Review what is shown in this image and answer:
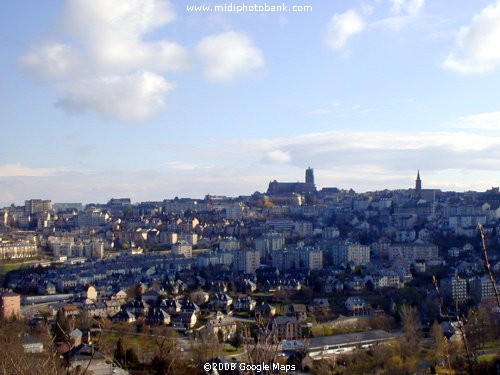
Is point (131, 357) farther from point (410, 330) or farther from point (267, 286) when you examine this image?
point (267, 286)

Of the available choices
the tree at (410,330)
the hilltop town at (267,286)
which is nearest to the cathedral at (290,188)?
the hilltop town at (267,286)

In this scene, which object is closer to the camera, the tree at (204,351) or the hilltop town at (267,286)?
the tree at (204,351)

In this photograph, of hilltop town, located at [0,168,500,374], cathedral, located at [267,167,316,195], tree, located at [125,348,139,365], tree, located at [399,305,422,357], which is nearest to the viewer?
tree, located at [125,348,139,365]

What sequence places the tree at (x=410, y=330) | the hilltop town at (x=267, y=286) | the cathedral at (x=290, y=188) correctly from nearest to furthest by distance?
the hilltop town at (x=267, y=286) < the tree at (x=410, y=330) < the cathedral at (x=290, y=188)

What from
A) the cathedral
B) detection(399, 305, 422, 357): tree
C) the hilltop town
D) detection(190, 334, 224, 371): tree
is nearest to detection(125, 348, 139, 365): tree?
the hilltop town

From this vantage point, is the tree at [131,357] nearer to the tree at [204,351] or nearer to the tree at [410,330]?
the tree at [204,351]

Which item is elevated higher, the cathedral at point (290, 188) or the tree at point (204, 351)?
the cathedral at point (290, 188)

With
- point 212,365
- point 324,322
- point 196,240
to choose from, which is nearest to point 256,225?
point 196,240

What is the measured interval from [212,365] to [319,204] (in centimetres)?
2718

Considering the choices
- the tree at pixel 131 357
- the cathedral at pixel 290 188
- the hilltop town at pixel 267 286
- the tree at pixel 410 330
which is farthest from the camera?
the cathedral at pixel 290 188

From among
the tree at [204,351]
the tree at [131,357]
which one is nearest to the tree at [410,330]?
the tree at [204,351]

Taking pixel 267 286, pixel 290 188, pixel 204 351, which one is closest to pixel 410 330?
pixel 204 351

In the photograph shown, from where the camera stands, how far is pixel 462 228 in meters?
22.8

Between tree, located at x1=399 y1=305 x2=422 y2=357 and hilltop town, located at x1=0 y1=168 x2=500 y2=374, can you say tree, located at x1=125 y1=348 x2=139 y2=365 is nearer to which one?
hilltop town, located at x1=0 y1=168 x2=500 y2=374
